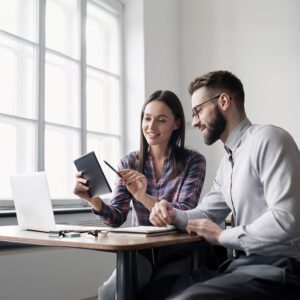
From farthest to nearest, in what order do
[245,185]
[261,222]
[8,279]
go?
1. [8,279]
2. [245,185]
3. [261,222]

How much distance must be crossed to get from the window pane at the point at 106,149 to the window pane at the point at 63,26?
0.79 metres

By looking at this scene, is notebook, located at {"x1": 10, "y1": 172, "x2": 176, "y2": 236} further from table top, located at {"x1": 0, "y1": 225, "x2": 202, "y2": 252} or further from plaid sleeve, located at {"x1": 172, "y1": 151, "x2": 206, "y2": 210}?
plaid sleeve, located at {"x1": 172, "y1": 151, "x2": 206, "y2": 210}

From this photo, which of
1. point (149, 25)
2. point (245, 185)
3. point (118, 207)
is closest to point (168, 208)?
point (245, 185)

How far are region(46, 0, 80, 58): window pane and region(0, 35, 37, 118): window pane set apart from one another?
0.29 m

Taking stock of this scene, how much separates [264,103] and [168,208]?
9.91 ft

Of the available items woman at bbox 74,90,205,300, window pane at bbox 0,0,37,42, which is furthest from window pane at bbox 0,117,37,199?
woman at bbox 74,90,205,300

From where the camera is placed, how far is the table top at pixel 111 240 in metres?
1.20

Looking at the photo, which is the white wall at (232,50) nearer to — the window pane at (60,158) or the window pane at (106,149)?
the window pane at (106,149)

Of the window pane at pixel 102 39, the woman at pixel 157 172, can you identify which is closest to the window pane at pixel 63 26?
the window pane at pixel 102 39

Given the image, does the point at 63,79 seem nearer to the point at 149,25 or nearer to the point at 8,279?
the point at 149,25

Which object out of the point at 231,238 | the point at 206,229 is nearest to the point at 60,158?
the point at 206,229

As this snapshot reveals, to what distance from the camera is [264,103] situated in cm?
435

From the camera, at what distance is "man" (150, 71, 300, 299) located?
1264 mm

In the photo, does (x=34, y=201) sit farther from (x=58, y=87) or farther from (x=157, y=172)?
(x=58, y=87)
